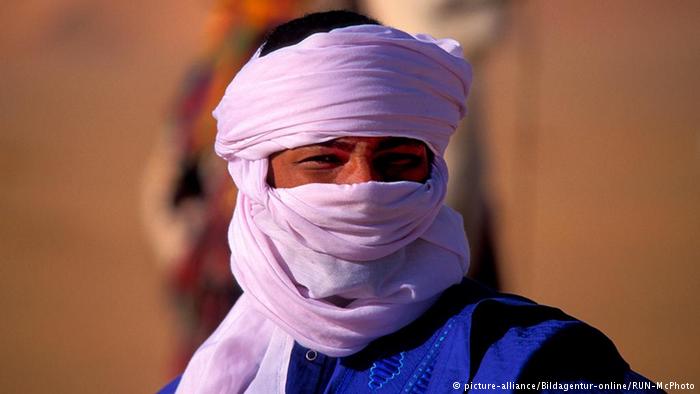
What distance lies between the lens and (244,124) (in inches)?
93.7

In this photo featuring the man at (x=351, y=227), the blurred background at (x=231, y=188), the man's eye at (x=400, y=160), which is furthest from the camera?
the blurred background at (x=231, y=188)

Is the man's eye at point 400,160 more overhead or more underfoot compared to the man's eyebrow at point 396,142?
more underfoot

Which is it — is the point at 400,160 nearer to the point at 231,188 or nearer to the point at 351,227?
the point at 351,227

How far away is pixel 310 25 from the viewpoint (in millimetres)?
2400

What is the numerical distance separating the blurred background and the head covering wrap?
2.64 metres

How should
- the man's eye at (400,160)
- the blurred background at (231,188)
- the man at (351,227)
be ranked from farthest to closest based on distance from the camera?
1. the blurred background at (231,188)
2. the man's eye at (400,160)
3. the man at (351,227)

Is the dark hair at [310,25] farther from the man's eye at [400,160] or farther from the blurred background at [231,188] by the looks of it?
the blurred background at [231,188]

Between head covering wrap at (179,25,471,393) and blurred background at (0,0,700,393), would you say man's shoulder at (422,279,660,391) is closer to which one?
head covering wrap at (179,25,471,393)

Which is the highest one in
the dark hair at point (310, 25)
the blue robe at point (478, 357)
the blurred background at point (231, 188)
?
the dark hair at point (310, 25)

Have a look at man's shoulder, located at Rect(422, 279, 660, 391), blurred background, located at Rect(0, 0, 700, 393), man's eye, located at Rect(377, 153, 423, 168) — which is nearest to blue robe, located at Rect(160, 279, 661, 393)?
man's shoulder, located at Rect(422, 279, 660, 391)

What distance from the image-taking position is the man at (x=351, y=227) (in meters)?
2.19

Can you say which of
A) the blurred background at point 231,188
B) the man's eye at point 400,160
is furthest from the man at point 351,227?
the blurred background at point 231,188

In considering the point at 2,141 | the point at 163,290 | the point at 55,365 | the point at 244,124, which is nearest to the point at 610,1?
the point at 2,141

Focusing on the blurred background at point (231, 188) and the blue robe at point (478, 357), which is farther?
the blurred background at point (231, 188)
